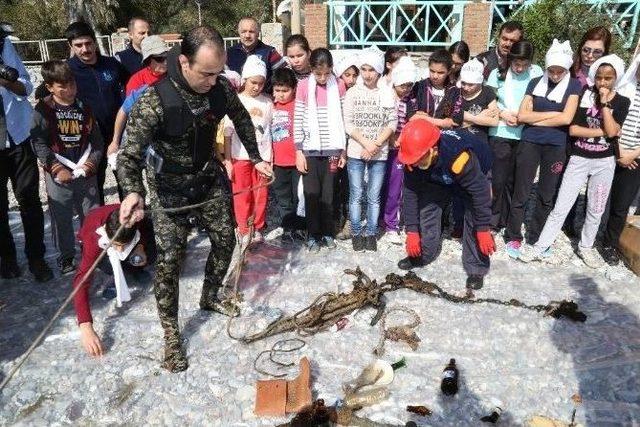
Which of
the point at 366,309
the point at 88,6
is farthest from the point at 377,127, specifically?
the point at 88,6

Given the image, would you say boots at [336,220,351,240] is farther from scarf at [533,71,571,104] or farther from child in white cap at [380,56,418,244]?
scarf at [533,71,571,104]

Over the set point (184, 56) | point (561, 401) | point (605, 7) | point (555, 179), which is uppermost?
point (605, 7)

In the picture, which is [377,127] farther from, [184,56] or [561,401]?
[561,401]

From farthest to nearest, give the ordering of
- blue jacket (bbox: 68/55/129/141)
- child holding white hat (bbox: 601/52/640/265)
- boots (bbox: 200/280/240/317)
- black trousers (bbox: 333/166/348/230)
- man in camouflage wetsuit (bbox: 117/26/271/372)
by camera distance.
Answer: black trousers (bbox: 333/166/348/230)
blue jacket (bbox: 68/55/129/141)
child holding white hat (bbox: 601/52/640/265)
boots (bbox: 200/280/240/317)
man in camouflage wetsuit (bbox: 117/26/271/372)

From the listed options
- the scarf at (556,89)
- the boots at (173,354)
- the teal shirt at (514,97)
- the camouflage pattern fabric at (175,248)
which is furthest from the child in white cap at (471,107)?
the boots at (173,354)

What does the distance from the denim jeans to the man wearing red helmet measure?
413mm

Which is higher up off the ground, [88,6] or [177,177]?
[88,6]

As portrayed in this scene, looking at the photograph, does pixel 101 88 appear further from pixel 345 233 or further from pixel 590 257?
pixel 590 257

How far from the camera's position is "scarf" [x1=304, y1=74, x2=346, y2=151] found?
432cm

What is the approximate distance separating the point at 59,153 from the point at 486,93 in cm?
369

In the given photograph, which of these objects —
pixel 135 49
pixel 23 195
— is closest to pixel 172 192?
pixel 23 195

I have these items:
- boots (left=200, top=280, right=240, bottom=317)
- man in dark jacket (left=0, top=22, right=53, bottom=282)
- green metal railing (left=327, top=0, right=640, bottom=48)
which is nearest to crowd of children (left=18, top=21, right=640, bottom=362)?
man in dark jacket (left=0, top=22, right=53, bottom=282)

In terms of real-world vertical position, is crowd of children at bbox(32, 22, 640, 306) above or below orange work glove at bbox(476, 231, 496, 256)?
above

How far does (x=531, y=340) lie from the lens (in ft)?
11.3
